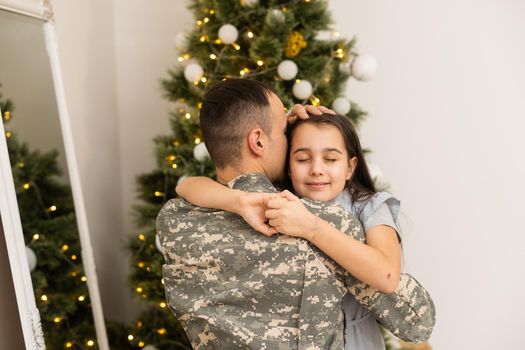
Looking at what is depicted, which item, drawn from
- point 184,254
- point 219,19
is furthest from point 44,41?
point 184,254

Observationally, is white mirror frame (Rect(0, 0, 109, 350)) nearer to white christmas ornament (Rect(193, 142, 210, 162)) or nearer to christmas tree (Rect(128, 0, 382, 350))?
christmas tree (Rect(128, 0, 382, 350))

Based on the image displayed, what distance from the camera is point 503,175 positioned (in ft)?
7.84

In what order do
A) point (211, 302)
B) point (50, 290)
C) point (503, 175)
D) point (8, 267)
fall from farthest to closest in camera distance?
point (503, 175), point (50, 290), point (8, 267), point (211, 302)

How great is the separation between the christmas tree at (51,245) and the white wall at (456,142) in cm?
151

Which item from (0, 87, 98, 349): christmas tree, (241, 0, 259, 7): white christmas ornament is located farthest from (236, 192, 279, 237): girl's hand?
(241, 0, 259, 7): white christmas ornament

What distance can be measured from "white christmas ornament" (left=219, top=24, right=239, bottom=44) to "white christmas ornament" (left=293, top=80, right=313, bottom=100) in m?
0.30

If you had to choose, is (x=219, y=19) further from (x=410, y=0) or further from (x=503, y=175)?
(x=503, y=175)

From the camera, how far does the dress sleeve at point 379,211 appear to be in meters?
1.14

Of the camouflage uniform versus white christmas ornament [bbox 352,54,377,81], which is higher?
white christmas ornament [bbox 352,54,377,81]

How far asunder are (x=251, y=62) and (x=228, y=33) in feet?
0.59

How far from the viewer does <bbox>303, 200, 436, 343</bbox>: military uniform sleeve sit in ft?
3.41

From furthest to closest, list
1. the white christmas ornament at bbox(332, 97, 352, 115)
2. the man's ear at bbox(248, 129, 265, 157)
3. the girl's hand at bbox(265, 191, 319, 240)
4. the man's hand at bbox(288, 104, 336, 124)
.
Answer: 1. the white christmas ornament at bbox(332, 97, 352, 115)
2. the man's hand at bbox(288, 104, 336, 124)
3. the man's ear at bbox(248, 129, 265, 157)
4. the girl's hand at bbox(265, 191, 319, 240)

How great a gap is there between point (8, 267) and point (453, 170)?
201 centimetres

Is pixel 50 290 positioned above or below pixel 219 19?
below
